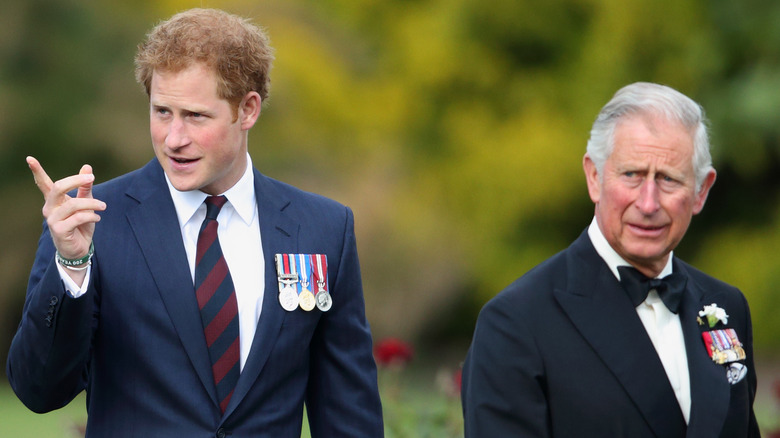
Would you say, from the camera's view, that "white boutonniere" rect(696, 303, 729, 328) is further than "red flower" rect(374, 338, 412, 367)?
No

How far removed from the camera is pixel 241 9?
1259 centimetres

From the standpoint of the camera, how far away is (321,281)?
347 centimetres

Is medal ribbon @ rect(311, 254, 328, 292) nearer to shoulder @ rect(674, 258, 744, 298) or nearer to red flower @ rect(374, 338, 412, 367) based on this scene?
shoulder @ rect(674, 258, 744, 298)

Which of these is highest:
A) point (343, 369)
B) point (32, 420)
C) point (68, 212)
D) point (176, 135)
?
point (176, 135)

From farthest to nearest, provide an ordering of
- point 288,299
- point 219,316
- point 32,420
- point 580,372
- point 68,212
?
point 32,420, point 288,299, point 219,316, point 580,372, point 68,212

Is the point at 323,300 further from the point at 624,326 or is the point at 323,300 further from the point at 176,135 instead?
the point at 624,326

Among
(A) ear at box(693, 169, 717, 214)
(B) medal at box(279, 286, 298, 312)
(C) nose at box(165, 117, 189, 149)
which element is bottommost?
(B) medal at box(279, 286, 298, 312)

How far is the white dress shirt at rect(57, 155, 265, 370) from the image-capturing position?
3334 millimetres

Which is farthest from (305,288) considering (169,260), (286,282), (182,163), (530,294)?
(530,294)

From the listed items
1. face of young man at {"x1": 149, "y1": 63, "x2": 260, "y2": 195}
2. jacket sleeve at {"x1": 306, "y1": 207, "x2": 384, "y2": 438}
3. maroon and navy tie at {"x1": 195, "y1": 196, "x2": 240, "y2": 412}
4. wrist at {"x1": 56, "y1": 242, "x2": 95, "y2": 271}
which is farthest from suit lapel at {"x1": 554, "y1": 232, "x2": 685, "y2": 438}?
wrist at {"x1": 56, "y1": 242, "x2": 95, "y2": 271}

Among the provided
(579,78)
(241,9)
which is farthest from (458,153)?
(241,9)

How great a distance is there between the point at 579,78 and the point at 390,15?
258 centimetres

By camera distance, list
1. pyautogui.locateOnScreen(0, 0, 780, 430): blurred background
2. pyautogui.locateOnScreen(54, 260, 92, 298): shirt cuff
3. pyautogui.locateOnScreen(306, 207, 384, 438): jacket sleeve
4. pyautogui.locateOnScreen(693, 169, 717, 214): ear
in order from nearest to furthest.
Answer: pyautogui.locateOnScreen(54, 260, 92, 298): shirt cuff, pyautogui.locateOnScreen(693, 169, 717, 214): ear, pyautogui.locateOnScreen(306, 207, 384, 438): jacket sleeve, pyautogui.locateOnScreen(0, 0, 780, 430): blurred background

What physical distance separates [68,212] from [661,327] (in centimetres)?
163
